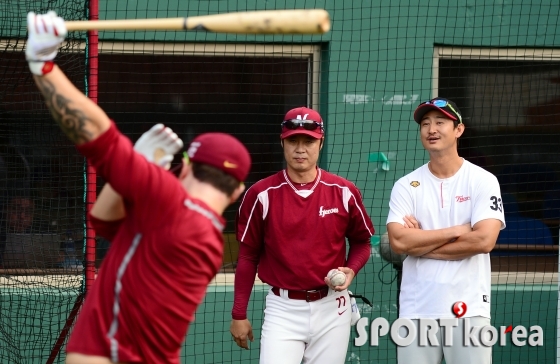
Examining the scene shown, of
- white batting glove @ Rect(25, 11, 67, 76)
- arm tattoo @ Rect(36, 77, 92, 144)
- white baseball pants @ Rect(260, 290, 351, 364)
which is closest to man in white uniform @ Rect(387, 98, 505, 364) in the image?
white baseball pants @ Rect(260, 290, 351, 364)

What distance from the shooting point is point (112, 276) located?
2.79 meters

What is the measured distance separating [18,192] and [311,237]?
245 centimetres

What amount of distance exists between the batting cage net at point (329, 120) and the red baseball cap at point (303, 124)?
140 centimetres

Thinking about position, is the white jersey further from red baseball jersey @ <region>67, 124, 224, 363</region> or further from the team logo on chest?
red baseball jersey @ <region>67, 124, 224, 363</region>

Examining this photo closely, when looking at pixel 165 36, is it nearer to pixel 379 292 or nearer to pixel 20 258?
pixel 20 258

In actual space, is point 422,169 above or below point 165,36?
below

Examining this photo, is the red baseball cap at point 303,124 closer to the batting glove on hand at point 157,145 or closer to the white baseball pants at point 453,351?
the white baseball pants at point 453,351

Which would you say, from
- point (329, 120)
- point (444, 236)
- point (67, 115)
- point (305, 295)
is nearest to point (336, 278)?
point (305, 295)

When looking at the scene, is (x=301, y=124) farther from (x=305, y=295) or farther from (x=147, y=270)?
(x=147, y=270)

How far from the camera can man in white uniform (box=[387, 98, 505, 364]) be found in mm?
4598

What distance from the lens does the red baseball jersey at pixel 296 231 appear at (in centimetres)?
474

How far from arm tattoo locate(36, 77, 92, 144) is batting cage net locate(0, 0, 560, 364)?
3.22 metres

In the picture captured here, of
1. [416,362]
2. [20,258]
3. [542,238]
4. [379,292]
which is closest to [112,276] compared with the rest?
[416,362]

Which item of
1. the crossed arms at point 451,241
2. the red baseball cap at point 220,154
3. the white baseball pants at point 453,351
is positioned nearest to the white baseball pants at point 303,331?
the white baseball pants at point 453,351
